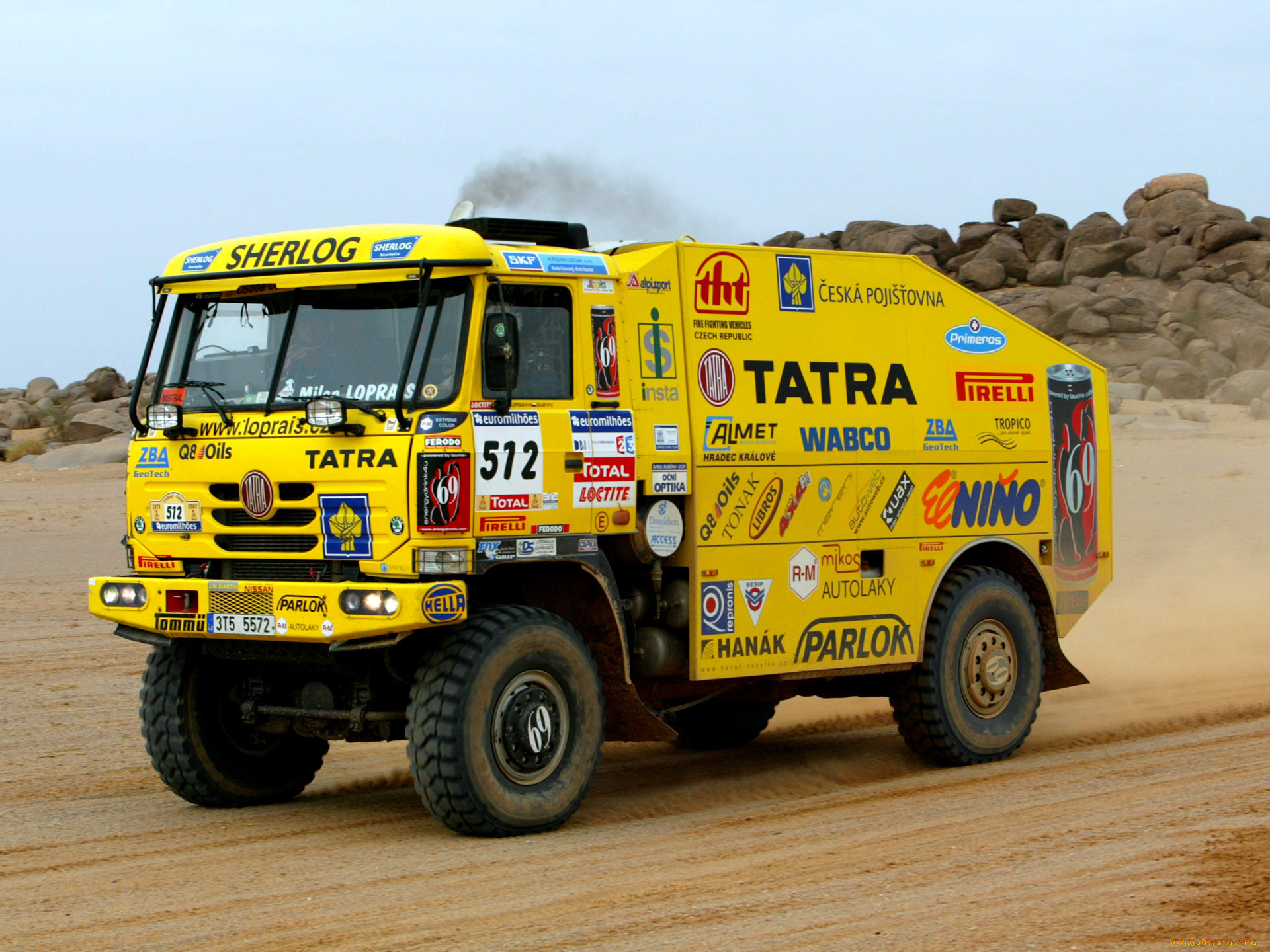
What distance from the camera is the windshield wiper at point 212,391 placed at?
8.48 metres

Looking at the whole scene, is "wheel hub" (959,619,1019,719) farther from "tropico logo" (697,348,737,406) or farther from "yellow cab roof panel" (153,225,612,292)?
"yellow cab roof panel" (153,225,612,292)

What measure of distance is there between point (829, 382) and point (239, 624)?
392 centimetres

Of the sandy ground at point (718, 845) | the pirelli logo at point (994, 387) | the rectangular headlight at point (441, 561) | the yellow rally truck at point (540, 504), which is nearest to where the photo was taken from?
the sandy ground at point (718, 845)

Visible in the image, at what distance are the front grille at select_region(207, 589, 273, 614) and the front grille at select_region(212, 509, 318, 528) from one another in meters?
0.38

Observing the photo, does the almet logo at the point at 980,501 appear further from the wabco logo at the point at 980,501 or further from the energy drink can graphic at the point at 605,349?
the energy drink can graphic at the point at 605,349

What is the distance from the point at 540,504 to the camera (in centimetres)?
830

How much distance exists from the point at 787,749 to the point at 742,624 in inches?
105

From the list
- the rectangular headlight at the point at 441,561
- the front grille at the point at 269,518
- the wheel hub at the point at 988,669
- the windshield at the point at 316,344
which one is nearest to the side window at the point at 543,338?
the windshield at the point at 316,344

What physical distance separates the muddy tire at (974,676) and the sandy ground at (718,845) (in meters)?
0.22

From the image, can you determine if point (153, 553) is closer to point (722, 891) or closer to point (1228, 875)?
point (722, 891)

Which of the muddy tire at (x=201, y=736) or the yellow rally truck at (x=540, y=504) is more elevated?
the yellow rally truck at (x=540, y=504)

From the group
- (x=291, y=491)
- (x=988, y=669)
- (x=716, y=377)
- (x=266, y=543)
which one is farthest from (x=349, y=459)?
(x=988, y=669)

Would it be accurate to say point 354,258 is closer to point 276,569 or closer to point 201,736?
point 276,569

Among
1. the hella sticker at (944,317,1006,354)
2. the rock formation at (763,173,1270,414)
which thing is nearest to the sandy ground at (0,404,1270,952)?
the hella sticker at (944,317,1006,354)
